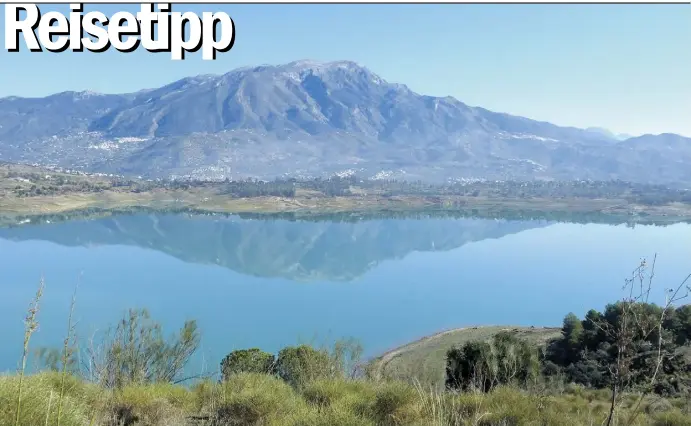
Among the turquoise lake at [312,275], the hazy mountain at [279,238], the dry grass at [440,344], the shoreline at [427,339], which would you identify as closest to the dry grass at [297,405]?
the turquoise lake at [312,275]

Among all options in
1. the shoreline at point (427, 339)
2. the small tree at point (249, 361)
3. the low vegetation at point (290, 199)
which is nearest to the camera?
the small tree at point (249, 361)

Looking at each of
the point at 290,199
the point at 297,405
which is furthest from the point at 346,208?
the point at 297,405

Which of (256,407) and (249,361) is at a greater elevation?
(256,407)

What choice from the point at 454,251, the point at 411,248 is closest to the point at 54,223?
the point at 411,248

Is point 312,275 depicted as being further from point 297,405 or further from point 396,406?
point 396,406

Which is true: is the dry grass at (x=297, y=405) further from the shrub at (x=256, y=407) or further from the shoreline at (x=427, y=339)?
the shoreline at (x=427, y=339)

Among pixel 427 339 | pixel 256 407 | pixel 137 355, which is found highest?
pixel 256 407
